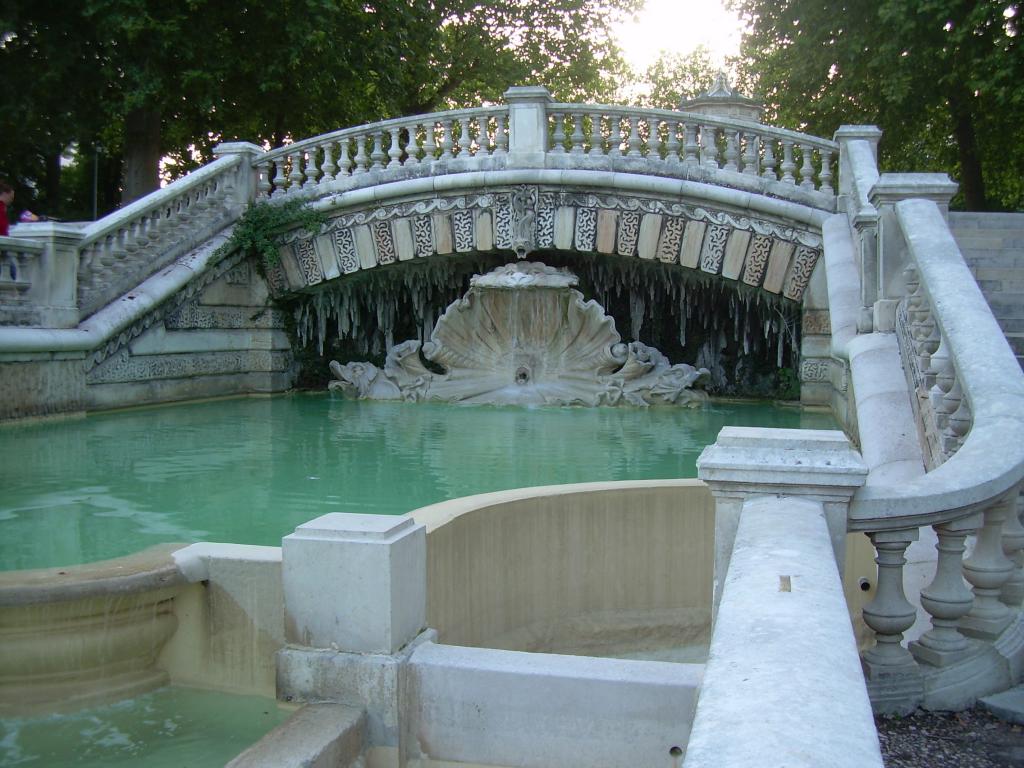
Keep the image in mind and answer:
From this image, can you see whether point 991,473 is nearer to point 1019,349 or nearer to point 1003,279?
point 1019,349

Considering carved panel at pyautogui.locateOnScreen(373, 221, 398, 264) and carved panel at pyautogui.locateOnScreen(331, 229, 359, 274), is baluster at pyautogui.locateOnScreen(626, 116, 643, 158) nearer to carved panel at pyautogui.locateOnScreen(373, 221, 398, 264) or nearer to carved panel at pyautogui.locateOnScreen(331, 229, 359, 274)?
carved panel at pyautogui.locateOnScreen(373, 221, 398, 264)

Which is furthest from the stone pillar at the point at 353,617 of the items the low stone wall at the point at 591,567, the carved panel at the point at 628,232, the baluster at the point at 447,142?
the baluster at the point at 447,142

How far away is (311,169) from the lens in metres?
13.1

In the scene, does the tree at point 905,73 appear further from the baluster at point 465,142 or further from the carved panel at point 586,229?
the baluster at point 465,142

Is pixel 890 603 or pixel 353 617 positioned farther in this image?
pixel 353 617

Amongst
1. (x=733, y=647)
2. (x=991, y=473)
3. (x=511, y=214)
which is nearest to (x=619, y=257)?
(x=511, y=214)

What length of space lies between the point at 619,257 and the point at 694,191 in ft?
4.66

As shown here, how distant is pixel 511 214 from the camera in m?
12.4

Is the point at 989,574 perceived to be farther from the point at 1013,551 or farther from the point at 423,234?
the point at 423,234

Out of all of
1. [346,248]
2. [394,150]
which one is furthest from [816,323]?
[346,248]

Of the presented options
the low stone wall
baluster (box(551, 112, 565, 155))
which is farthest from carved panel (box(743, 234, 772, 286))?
the low stone wall

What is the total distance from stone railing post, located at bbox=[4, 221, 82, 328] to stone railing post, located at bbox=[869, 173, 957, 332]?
7347 mm

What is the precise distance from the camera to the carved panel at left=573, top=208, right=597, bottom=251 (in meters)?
12.2

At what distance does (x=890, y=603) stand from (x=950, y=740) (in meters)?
0.43
